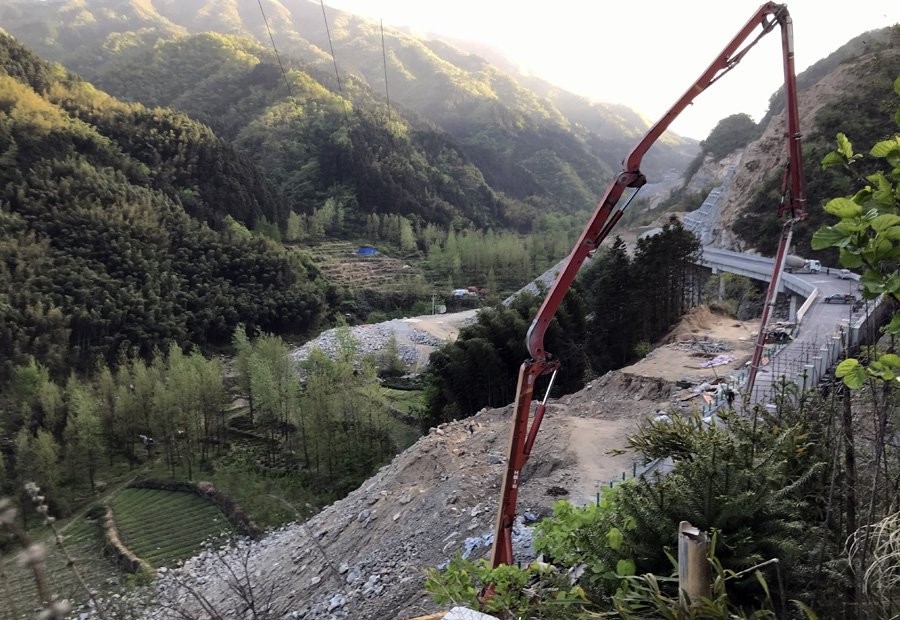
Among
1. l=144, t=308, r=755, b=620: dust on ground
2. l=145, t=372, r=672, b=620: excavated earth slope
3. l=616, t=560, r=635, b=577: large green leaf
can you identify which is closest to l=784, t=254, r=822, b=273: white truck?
l=144, t=308, r=755, b=620: dust on ground

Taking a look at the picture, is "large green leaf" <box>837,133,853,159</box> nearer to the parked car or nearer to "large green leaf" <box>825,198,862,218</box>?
"large green leaf" <box>825,198,862,218</box>

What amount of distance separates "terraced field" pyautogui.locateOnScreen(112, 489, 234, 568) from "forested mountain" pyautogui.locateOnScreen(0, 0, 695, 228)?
45.0 metres

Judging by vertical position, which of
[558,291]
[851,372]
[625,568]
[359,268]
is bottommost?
[359,268]

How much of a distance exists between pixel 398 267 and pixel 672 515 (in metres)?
44.6

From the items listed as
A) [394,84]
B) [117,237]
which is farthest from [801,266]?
[394,84]

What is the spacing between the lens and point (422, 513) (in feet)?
A: 22.1

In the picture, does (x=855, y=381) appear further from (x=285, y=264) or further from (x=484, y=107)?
(x=484, y=107)

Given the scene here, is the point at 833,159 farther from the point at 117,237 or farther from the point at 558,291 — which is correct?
the point at 117,237

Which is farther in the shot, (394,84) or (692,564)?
(394,84)

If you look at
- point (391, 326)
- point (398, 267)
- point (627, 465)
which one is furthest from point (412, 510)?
point (398, 267)

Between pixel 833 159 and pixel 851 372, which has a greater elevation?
pixel 833 159

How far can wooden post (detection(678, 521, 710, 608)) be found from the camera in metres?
1.74

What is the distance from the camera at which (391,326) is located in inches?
1281

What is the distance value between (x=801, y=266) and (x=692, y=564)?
21980mm
